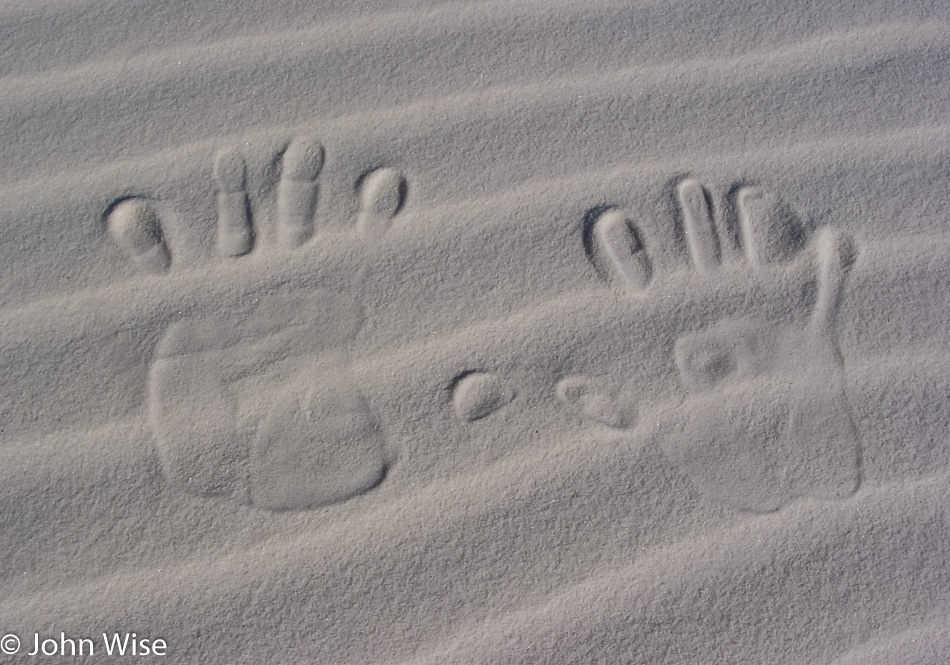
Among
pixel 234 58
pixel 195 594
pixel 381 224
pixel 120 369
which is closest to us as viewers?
pixel 195 594

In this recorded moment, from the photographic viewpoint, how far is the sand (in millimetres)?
1113

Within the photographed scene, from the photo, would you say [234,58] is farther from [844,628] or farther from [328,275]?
[844,628]

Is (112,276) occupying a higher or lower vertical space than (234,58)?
lower

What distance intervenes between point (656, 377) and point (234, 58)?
0.84 meters

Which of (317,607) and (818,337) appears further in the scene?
(818,337)

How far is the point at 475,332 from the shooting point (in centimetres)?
125

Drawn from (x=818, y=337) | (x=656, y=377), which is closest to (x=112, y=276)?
(x=656, y=377)

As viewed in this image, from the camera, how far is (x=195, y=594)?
1100 mm

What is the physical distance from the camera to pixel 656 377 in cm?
123

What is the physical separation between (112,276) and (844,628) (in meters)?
1.11

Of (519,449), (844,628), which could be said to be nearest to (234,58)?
(519,449)

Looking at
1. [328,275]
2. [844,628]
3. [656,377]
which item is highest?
[328,275]

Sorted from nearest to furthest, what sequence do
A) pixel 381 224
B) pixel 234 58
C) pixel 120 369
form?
1. pixel 120 369
2. pixel 381 224
3. pixel 234 58

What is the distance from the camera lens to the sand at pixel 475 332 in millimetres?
1113
